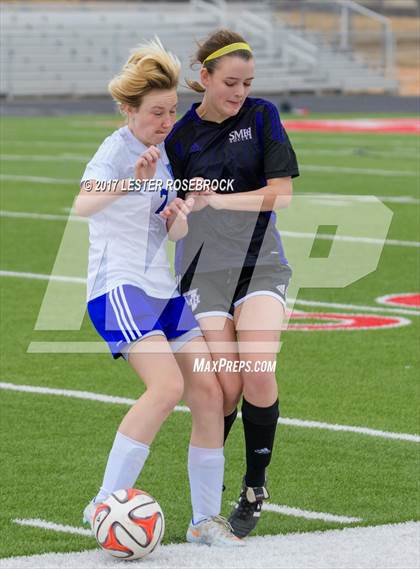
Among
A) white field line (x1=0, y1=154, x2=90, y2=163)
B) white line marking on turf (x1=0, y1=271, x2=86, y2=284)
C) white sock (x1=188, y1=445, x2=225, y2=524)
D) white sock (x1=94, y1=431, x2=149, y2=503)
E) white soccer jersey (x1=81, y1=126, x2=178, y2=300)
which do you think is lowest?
white field line (x1=0, y1=154, x2=90, y2=163)

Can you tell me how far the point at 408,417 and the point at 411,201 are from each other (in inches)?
414

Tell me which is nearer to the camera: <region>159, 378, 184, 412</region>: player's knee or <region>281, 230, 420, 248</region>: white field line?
<region>159, 378, 184, 412</region>: player's knee

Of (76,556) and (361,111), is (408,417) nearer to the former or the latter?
(76,556)

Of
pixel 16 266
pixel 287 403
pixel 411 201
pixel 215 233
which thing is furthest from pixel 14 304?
pixel 411 201

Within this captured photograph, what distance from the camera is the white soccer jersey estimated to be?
5.48m

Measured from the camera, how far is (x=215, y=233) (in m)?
5.92

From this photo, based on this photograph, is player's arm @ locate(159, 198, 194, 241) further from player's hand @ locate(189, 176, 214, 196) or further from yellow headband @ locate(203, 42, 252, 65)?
yellow headband @ locate(203, 42, 252, 65)

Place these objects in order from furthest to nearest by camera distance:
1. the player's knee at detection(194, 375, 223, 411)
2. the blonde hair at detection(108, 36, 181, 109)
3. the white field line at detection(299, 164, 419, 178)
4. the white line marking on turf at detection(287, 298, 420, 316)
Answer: the white field line at detection(299, 164, 419, 178)
the white line marking on turf at detection(287, 298, 420, 316)
the player's knee at detection(194, 375, 223, 411)
the blonde hair at detection(108, 36, 181, 109)

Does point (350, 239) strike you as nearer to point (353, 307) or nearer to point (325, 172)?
point (353, 307)

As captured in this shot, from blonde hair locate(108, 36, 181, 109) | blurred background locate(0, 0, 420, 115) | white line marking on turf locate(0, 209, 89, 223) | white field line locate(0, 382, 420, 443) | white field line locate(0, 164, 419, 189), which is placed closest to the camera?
blonde hair locate(108, 36, 181, 109)

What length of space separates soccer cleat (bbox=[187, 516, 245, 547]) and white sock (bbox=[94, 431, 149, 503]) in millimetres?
344

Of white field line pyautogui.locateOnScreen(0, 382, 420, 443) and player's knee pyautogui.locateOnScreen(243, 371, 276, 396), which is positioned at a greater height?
player's knee pyautogui.locateOnScreen(243, 371, 276, 396)

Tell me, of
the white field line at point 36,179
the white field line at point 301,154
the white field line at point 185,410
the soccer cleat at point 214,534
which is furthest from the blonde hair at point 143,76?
the white field line at point 301,154

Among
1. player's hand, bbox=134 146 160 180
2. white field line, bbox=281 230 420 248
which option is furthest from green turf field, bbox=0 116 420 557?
player's hand, bbox=134 146 160 180
